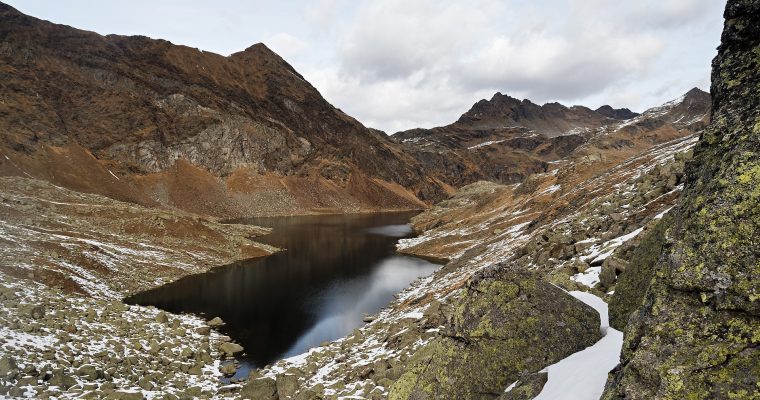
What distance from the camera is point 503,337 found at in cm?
903

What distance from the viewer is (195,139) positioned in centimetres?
15588

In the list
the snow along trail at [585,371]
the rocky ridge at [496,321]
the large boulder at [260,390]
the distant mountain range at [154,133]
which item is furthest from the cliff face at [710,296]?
the distant mountain range at [154,133]

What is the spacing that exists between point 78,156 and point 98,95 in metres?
35.7

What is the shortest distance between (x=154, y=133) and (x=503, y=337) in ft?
541

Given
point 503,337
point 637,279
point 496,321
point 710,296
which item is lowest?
point 503,337

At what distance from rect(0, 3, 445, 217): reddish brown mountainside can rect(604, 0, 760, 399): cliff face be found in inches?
5204

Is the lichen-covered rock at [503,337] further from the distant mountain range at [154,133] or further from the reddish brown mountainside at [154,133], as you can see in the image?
the distant mountain range at [154,133]

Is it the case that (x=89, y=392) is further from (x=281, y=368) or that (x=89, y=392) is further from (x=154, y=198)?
(x=154, y=198)

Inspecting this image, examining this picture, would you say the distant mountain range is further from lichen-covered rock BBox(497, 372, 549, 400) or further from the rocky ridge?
lichen-covered rock BBox(497, 372, 549, 400)

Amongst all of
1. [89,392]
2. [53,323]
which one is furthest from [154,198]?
[89,392]

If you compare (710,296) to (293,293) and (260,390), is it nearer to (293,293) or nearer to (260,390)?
(260,390)

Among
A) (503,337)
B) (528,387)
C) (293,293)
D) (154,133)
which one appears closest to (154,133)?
(154,133)

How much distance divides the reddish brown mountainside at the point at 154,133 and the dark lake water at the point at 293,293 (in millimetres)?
74604

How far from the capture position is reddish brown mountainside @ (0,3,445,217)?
12325cm
